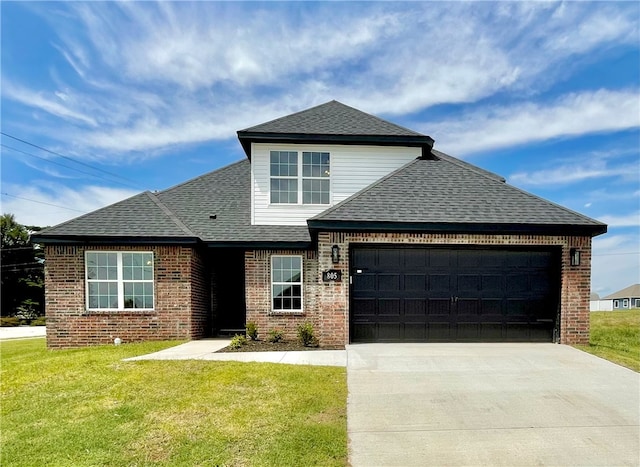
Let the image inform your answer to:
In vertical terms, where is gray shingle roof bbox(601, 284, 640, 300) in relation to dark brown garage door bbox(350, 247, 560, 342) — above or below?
below

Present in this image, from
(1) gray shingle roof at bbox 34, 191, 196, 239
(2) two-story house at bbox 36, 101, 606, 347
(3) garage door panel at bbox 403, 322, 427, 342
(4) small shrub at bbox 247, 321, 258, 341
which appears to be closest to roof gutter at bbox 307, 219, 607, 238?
(2) two-story house at bbox 36, 101, 606, 347

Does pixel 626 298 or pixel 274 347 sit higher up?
pixel 274 347

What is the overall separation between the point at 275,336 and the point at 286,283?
1.53 metres

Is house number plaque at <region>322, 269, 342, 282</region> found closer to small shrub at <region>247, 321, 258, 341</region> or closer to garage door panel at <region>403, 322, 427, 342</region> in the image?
garage door panel at <region>403, 322, 427, 342</region>

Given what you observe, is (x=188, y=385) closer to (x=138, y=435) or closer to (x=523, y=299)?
(x=138, y=435)

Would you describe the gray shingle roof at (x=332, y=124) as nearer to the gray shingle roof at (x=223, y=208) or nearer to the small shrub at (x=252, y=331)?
the gray shingle roof at (x=223, y=208)

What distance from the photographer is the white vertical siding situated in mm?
11516

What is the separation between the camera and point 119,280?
35.3 ft

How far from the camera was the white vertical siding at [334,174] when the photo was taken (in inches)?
453

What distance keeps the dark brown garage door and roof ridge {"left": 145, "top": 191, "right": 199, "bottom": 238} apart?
4936 millimetres

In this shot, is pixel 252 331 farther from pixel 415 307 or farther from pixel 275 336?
pixel 415 307

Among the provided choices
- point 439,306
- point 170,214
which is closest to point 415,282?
point 439,306

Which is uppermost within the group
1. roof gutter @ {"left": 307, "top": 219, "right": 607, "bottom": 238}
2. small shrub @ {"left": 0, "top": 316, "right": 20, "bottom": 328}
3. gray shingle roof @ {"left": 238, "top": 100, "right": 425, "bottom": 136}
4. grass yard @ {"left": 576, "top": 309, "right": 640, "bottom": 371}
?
gray shingle roof @ {"left": 238, "top": 100, "right": 425, "bottom": 136}

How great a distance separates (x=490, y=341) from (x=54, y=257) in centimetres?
1186
